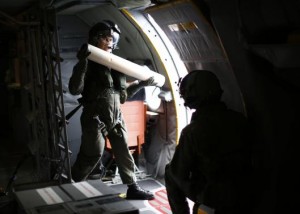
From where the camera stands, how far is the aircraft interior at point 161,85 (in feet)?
10.3

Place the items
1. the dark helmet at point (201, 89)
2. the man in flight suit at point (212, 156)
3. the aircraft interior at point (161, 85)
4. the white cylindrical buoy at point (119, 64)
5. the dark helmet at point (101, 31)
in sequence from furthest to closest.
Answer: the dark helmet at point (101, 31) < the white cylindrical buoy at point (119, 64) < the dark helmet at point (201, 89) < the man in flight suit at point (212, 156) < the aircraft interior at point (161, 85)

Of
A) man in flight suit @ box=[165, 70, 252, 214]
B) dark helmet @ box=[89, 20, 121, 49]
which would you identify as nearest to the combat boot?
dark helmet @ box=[89, 20, 121, 49]

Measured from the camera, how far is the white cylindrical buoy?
5131mm

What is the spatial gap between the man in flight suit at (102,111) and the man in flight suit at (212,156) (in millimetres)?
2109

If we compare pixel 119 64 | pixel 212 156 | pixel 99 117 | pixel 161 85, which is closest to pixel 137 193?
pixel 99 117

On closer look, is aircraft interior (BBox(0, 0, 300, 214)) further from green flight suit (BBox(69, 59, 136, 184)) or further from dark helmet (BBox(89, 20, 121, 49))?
dark helmet (BBox(89, 20, 121, 49))

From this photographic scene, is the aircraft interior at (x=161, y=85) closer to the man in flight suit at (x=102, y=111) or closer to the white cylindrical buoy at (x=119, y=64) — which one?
the white cylindrical buoy at (x=119, y=64)

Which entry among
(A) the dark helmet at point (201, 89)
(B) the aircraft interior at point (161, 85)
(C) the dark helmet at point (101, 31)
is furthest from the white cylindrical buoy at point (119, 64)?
(A) the dark helmet at point (201, 89)

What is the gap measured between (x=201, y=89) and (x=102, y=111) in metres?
2.31

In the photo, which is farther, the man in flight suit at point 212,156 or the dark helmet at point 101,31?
the dark helmet at point 101,31

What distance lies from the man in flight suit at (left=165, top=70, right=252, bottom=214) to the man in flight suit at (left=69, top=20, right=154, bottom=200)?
6.92ft

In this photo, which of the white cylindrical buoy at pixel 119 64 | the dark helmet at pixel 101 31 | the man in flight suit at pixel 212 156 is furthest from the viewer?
the dark helmet at pixel 101 31

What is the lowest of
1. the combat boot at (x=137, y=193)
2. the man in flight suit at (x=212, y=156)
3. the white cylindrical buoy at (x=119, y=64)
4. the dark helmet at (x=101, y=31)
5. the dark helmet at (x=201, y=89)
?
the combat boot at (x=137, y=193)

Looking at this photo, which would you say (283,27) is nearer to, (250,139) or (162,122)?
(250,139)
